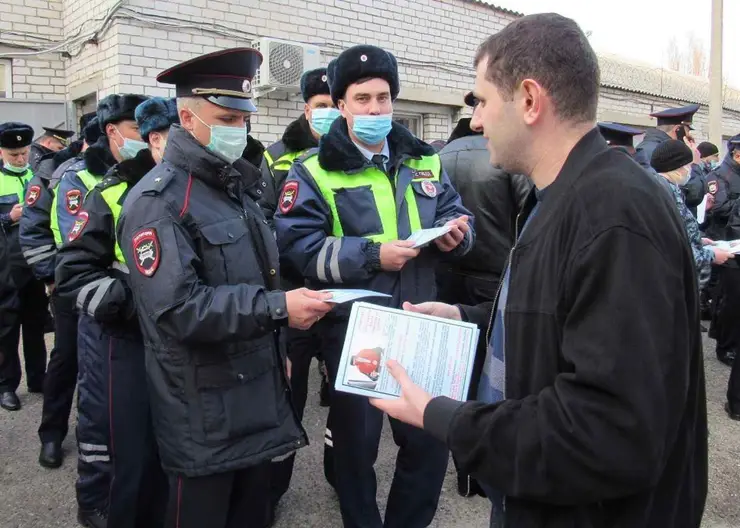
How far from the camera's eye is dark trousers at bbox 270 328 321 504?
3.17 metres

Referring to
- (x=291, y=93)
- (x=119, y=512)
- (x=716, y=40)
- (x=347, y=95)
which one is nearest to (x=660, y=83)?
(x=716, y=40)

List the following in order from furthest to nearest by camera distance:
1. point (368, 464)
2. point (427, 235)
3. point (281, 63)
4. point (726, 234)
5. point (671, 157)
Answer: point (281, 63) < point (726, 234) < point (671, 157) < point (368, 464) < point (427, 235)

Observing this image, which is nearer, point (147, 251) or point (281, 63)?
point (147, 251)

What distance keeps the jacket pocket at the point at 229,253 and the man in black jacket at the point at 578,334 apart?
0.83 metres

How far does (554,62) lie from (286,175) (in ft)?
8.62

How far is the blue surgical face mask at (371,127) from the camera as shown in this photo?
277 centimetres

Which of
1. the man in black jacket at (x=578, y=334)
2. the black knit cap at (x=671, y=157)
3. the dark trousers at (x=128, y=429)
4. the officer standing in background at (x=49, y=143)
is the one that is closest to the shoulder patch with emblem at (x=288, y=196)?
the dark trousers at (x=128, y=429)

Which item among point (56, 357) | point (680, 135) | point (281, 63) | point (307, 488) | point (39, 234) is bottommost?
point (307, 488)

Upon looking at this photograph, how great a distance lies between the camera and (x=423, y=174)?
2.81 m

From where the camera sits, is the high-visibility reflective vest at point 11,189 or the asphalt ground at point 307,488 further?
the high-visibility reflective vest at point 11,189

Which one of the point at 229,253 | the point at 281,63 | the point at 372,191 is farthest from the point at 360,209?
Result: the point at 281,63

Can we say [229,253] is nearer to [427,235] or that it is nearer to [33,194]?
[427,235]

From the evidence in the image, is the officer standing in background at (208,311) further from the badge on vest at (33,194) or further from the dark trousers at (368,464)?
the badge on vest at (33,194)

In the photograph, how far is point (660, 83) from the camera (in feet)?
49.5
